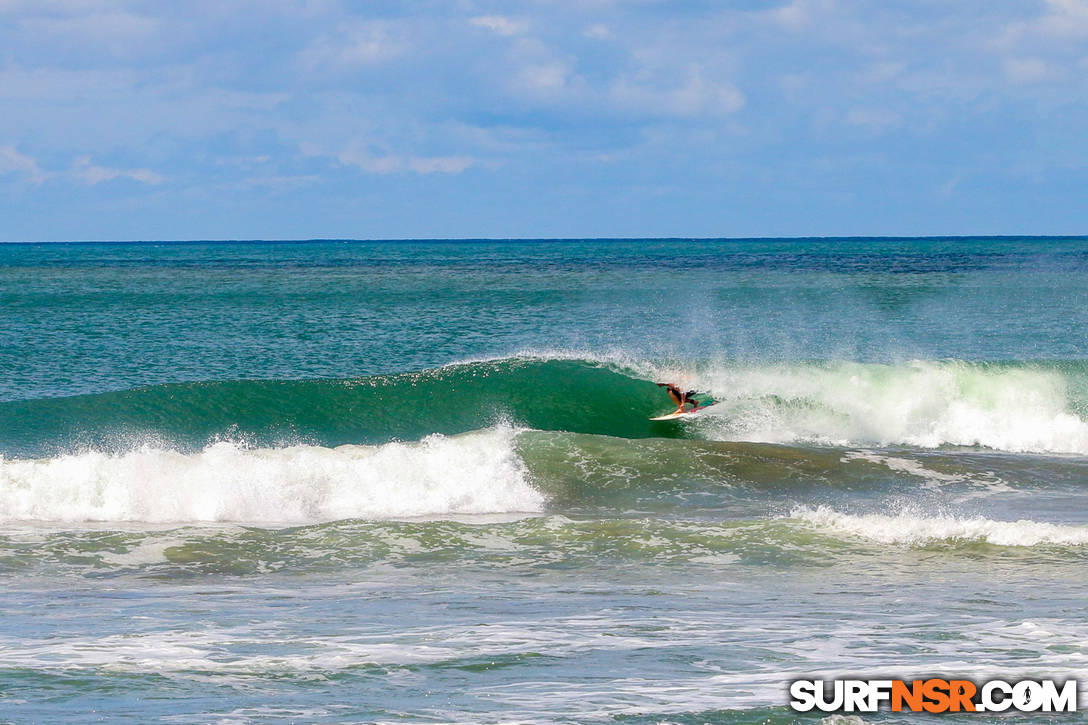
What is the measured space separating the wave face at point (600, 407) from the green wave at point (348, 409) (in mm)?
42

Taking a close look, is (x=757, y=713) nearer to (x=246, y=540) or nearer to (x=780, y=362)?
(x=246, y=540)

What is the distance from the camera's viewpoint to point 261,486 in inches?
630

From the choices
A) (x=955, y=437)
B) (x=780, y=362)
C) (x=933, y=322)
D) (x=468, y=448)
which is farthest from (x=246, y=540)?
(x=933, y=322)

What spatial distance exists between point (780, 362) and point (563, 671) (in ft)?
68.5

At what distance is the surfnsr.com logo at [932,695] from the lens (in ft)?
23.8

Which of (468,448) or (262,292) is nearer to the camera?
(468,448)

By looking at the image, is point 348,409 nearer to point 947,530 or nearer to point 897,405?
point 897,405

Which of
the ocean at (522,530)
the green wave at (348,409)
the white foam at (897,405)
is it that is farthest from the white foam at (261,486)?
the white foam at (897,405)

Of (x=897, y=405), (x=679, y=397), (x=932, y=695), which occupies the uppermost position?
(x=679, y=397)

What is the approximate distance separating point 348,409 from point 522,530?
37.6 feet

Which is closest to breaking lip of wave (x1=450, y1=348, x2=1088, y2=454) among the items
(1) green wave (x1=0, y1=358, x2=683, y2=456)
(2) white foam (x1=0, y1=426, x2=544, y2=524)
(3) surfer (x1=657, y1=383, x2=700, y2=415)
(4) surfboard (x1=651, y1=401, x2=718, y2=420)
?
(4) surfboard (x1=651, y1=401, x2=718, y2=420)

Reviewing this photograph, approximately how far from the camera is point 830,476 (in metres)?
18.5

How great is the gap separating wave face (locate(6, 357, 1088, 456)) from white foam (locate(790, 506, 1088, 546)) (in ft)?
28.9

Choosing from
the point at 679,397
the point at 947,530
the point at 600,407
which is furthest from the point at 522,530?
the point at 600,407
